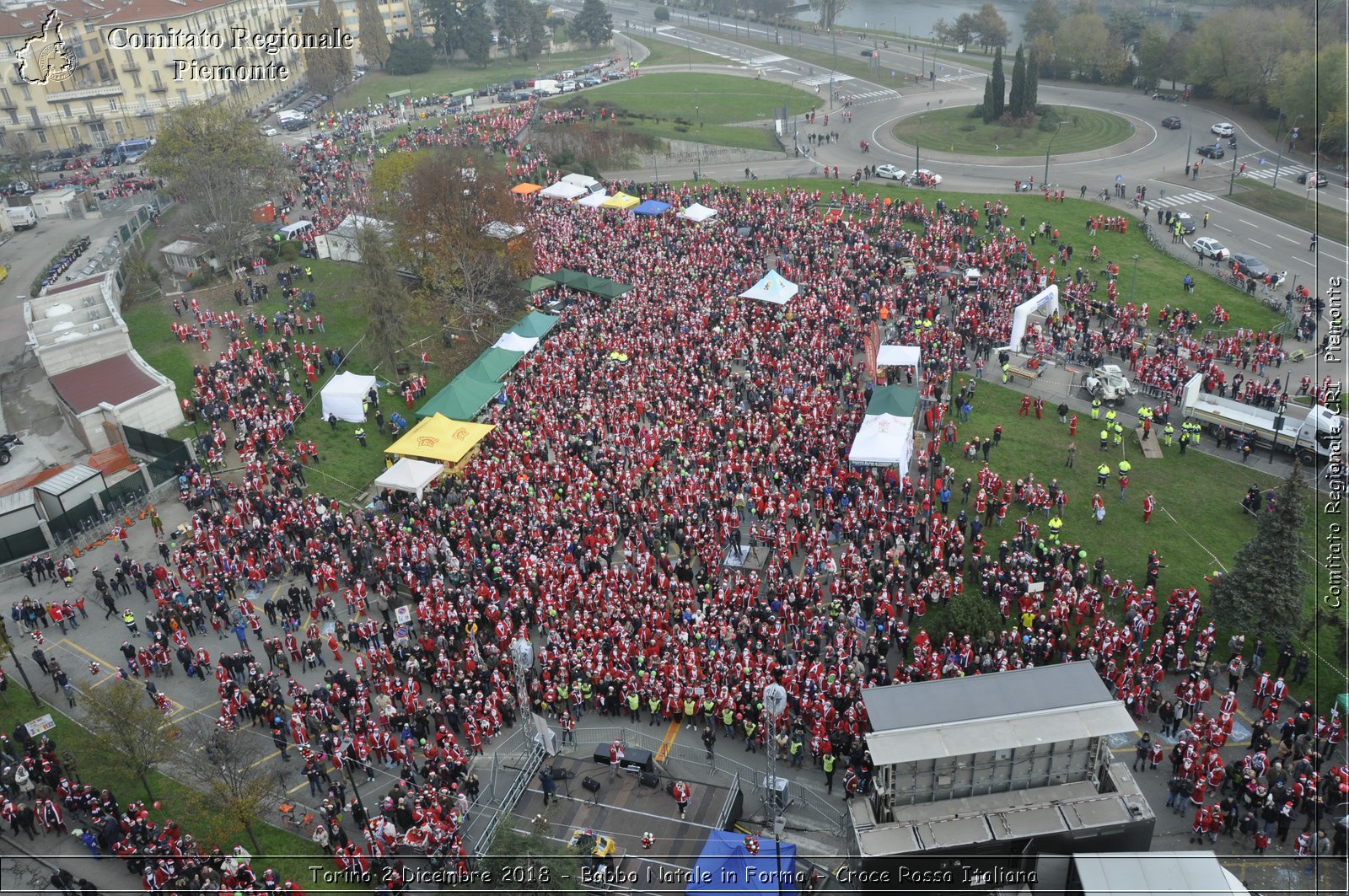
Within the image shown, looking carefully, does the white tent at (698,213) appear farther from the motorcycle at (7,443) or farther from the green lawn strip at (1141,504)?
the motorcycle at (7,443)

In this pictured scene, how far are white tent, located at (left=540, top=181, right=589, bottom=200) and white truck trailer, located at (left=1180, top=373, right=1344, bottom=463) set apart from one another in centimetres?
3869

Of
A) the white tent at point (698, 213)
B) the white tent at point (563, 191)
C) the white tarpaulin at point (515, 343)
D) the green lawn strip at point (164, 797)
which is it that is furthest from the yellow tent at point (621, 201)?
the green lawn strip at point (164, 797)

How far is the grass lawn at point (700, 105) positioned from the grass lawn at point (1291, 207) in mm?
32464

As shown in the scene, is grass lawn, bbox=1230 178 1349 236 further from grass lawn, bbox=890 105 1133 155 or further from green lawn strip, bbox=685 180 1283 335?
grass lawn, bbox=890 105 1133 155

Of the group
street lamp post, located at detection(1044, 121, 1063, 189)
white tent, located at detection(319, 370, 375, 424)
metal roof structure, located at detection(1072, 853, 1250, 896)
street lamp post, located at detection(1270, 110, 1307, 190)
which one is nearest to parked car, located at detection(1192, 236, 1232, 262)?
street lamp post, located at detection(1270, 110, 1307, 190)

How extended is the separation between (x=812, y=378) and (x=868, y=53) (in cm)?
7585

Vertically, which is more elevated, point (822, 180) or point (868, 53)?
point (868, 53)

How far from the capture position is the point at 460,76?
4267 inches

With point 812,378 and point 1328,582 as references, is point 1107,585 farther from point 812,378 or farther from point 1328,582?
point 812,378

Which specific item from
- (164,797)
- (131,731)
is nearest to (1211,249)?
(164,797)

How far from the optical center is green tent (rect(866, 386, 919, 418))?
3381 cm

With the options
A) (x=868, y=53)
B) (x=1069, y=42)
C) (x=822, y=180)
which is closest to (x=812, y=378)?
(x=822, y=180)

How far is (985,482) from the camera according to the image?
3127 cm

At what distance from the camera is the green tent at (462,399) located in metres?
37.3
